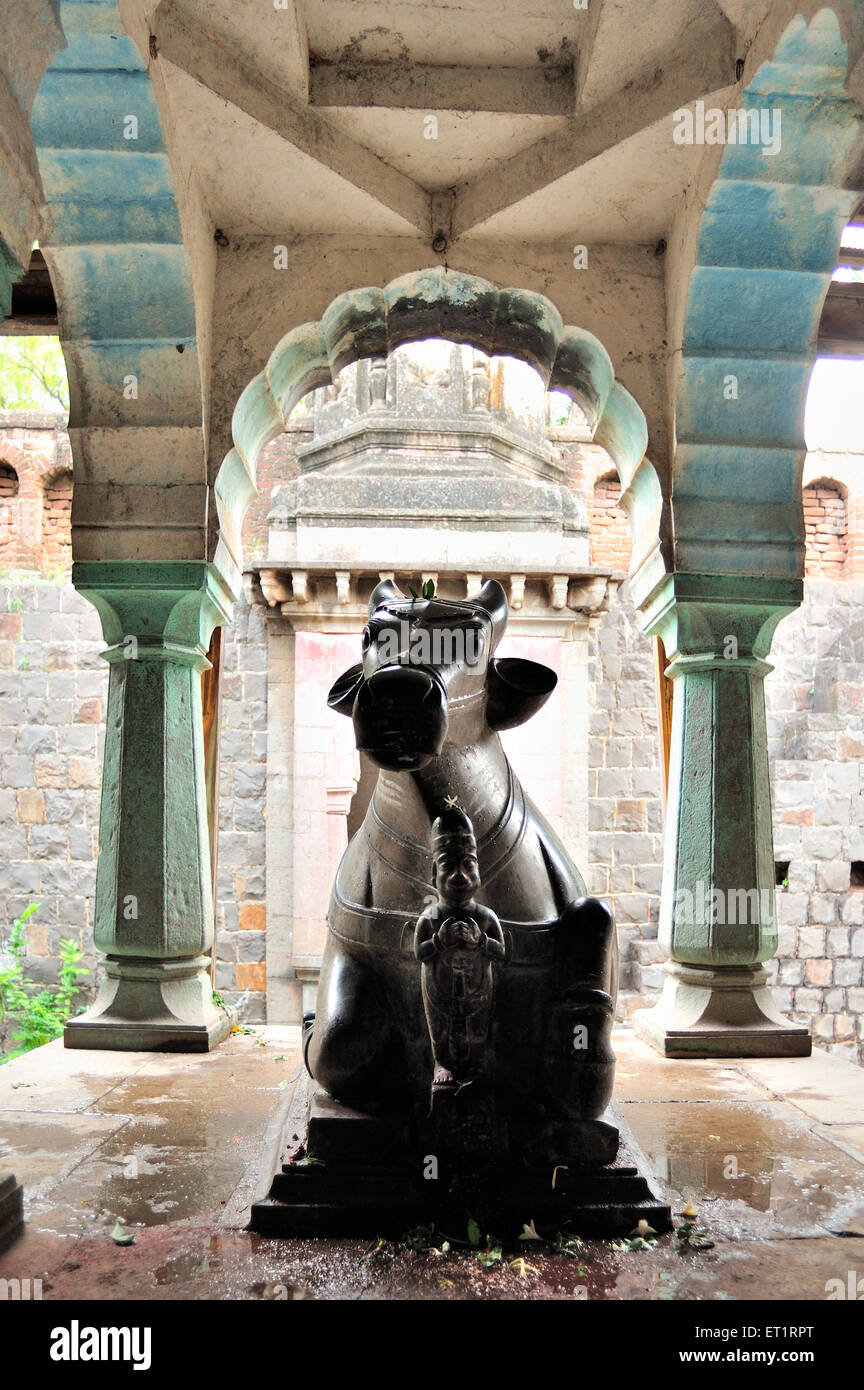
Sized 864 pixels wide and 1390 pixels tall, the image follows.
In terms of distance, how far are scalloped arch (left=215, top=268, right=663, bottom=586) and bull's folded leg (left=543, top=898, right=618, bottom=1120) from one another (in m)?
2.22

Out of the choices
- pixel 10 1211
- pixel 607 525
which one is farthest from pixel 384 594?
pixel 607 525

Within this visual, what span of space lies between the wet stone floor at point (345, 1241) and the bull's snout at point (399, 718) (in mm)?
951

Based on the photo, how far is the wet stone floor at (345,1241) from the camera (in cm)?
193

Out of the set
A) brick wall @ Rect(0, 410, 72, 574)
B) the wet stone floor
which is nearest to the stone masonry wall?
brick wall @ Rect(0, 410, 72, 574)

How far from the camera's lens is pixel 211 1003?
13.6 feet

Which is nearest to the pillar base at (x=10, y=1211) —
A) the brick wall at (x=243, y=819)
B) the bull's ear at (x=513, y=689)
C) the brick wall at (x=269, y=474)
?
the bull's ear at (x=513, y=689)

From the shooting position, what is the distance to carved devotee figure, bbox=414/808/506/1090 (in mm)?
2049

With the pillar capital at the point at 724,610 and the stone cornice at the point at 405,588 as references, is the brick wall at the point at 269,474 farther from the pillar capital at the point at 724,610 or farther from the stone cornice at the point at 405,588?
the pillar capital at the point at 724,610

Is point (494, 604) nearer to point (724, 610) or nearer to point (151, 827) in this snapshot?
point (724, 610)

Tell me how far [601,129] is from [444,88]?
58 centimetres

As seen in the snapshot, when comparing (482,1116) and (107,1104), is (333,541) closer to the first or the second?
(107,1104)
